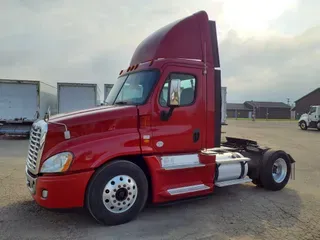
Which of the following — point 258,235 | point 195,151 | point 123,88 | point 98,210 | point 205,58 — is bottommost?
point 258,235

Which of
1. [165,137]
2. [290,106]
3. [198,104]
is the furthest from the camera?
[290,106]

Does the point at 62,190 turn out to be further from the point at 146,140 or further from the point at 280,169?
the point at 280,169

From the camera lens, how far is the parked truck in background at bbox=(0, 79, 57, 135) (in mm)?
17312

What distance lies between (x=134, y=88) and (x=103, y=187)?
6.26 feet

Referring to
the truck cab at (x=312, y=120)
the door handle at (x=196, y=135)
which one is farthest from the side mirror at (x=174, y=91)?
the truck cab at (x=312, y=120)

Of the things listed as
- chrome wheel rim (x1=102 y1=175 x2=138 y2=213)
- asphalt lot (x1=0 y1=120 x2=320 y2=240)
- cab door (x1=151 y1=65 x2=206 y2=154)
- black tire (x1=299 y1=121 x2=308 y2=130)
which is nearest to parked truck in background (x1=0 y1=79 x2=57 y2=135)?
asphalt lot (x1=0 y1=120 x2=320 y2=240)

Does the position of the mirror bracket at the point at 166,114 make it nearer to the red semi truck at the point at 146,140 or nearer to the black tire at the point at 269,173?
the red semi truck at the point at 146,140

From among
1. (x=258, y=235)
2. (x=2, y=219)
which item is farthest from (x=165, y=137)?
(x=2, y=219)

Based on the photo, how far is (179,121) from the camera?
5281mm

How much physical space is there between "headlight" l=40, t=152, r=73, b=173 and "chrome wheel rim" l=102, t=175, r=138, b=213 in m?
0.72

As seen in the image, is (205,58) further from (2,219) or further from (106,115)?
(2,219)

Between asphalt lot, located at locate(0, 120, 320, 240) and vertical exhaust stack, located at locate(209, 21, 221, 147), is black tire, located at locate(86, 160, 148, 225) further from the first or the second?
vertical exhaust stack, located at locate(209, 21, 221, 147)

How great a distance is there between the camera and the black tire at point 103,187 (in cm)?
451

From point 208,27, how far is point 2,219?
17.0 feet
